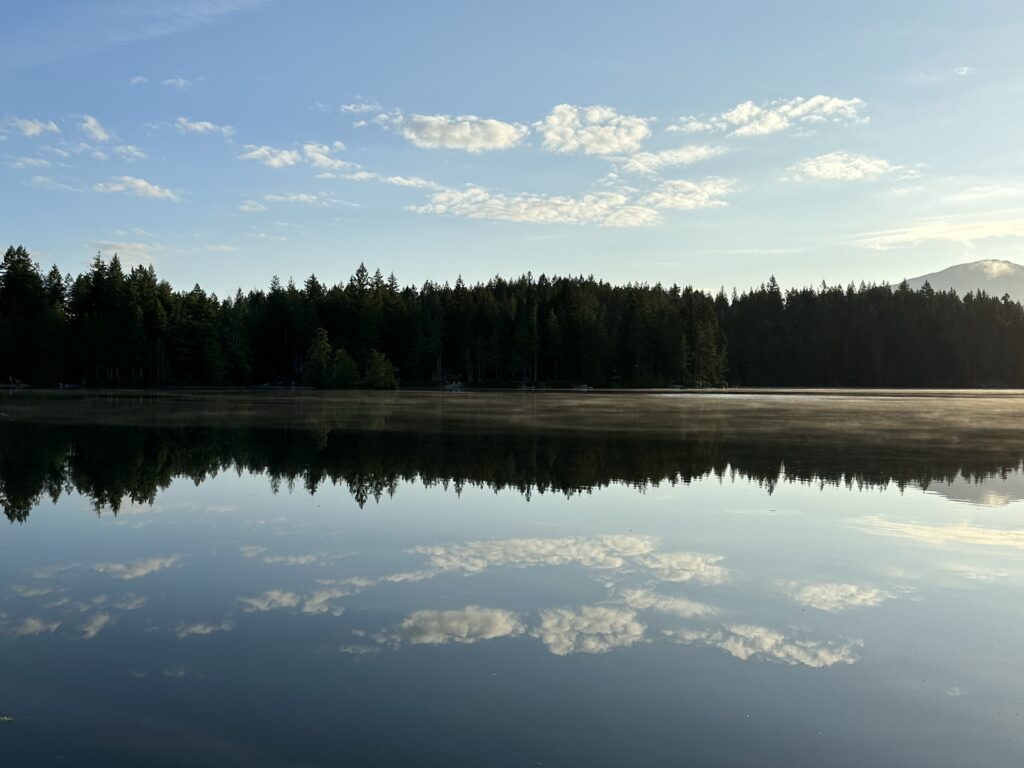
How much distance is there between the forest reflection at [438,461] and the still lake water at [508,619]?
353 millimetres

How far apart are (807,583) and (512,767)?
686cm

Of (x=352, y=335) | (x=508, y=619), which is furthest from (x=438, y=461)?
(x=352, y=335)

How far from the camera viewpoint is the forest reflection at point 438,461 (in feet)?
67.0

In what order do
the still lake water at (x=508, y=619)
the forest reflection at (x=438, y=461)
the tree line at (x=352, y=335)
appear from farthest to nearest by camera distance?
the tree line at (x=352, y=335) < the forest reflection at (x=438, y=461) < the still lake water at (x=508, y=619)

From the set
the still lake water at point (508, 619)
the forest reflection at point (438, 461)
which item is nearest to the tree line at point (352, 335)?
the forest reflection at point (438, 461)

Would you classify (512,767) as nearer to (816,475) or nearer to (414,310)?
(816,475)

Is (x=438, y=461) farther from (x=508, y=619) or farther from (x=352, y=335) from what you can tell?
(x=352, y=335)

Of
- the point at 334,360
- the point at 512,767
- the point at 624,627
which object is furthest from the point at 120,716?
the point at 334,360

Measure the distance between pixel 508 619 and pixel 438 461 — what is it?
1594cm

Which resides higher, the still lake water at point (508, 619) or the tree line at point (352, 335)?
the tree line at point (352, 335)

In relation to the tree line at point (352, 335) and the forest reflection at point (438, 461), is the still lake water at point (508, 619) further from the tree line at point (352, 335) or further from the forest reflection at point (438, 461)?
the tree line at point (352, 335)

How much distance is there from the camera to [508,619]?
377 inches

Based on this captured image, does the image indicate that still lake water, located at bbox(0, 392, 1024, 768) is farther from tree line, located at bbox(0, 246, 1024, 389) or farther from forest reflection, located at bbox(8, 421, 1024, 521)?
tree line, located at bbox(0, 246, 1024, 389)

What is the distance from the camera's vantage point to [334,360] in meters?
114
